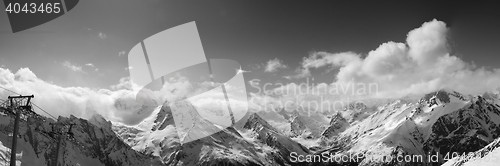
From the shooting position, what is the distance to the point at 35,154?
193875 millimetres

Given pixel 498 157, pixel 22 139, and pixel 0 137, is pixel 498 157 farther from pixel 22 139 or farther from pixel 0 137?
pixel 22 139

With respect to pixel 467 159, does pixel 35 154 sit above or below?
above

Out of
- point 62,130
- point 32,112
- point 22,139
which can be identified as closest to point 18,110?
Result: point 32,112

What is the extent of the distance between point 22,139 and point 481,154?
21660cm

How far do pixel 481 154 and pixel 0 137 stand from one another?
202 m

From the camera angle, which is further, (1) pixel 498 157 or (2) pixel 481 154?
(2) pixel 481 154

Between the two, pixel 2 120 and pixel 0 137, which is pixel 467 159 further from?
pixel 2 120

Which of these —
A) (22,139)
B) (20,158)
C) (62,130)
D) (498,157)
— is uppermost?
(22,139)

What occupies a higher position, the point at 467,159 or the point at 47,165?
the point at 47,165

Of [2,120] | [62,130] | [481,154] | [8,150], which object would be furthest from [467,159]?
[2,120]

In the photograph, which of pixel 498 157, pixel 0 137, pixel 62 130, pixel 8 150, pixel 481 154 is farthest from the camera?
pixel 0 137

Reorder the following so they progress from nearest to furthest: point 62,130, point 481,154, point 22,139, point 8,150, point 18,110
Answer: point 18,110 → point 62,130 → point 481,154 → point 8,150 → point 22,139

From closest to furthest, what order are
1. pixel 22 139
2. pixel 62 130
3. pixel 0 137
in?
pixel 62 130 < pixel 0 137 < pixel 22 139

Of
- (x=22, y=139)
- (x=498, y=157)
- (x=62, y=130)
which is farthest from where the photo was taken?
(x=22, y=139)
